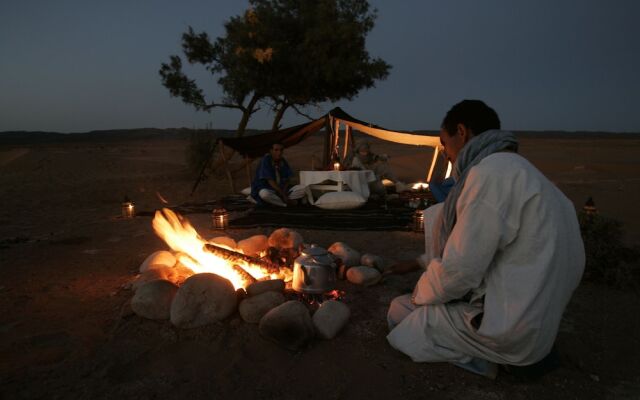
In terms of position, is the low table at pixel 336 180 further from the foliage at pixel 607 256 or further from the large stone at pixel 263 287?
the large stone at pixel 263 287

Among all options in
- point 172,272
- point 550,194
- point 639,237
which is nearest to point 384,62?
point 639,237

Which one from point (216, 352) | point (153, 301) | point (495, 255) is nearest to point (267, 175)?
point (153, 301)

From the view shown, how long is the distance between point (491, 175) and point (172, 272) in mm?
2802

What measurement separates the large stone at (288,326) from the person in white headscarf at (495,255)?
761 millimetres

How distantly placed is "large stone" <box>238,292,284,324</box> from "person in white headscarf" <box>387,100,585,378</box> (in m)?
1.07

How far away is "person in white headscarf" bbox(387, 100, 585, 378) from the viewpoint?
1.84 metres

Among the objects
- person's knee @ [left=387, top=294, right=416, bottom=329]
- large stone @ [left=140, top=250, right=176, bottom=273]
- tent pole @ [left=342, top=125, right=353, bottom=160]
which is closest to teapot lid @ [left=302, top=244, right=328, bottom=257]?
person's knee @ [left=387, top=294, right=416, bottom=329]

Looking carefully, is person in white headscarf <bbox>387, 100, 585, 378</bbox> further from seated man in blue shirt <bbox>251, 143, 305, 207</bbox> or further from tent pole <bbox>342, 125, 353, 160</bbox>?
tent pole <bbox>342, 125, 353, 160</bbox>

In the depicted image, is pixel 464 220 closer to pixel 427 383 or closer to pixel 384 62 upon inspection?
pixel 427 383

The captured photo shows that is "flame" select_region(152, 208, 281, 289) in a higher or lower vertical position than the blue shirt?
lower

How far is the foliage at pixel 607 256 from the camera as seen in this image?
359 cm

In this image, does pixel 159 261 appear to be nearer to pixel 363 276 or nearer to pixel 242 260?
pixel 242 260

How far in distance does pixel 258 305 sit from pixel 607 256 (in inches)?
122

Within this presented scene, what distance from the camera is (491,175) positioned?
1.83 metres
